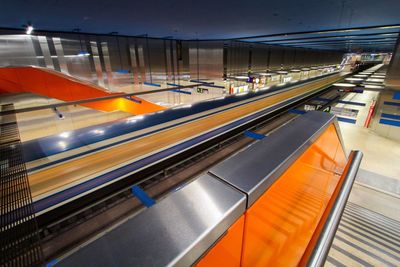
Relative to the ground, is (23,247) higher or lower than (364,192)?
higher

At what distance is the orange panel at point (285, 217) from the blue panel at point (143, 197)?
97cm

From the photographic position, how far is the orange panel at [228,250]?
529mm

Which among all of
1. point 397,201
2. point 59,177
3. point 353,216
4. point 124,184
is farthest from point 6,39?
point 397,201

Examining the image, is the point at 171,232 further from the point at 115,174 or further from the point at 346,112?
the point at 346,112

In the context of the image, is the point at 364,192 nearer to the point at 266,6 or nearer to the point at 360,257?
the point at 360,257

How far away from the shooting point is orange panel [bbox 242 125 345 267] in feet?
2.49

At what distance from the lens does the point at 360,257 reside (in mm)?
1894

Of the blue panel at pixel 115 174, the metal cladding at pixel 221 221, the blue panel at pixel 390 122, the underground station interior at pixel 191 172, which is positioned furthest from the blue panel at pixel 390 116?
the metal cladding at pixel 221 221

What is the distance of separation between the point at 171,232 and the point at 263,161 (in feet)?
1.80

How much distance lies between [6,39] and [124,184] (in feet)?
23.4

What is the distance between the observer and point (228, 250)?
0.62 m

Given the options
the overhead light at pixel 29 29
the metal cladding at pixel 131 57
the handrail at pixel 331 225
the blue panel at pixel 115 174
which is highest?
the overhead light at pixel 29 29

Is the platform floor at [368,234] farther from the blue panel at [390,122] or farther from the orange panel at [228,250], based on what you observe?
the blue panel at [390,122]

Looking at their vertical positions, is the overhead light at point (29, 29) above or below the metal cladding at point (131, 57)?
above
